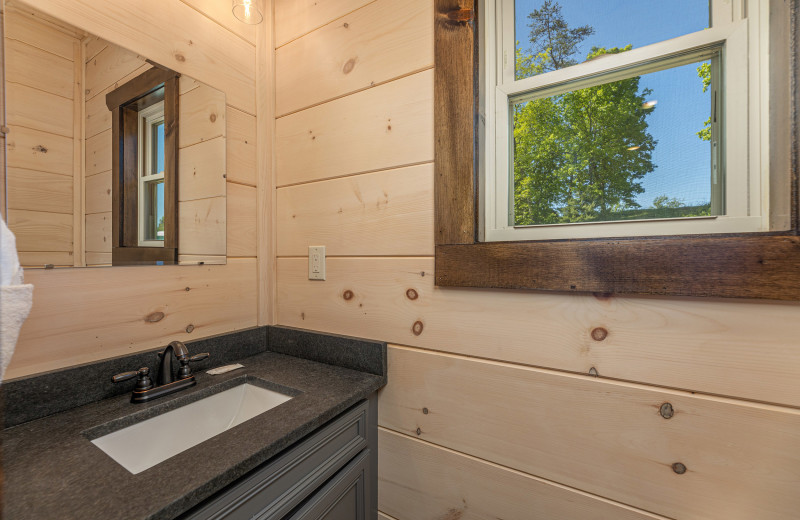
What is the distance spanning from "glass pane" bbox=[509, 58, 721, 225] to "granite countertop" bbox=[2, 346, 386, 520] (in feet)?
2.49

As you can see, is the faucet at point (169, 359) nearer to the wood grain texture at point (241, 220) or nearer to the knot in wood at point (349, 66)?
the wood grain texture at point (241, 220)

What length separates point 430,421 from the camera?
3.12 ft

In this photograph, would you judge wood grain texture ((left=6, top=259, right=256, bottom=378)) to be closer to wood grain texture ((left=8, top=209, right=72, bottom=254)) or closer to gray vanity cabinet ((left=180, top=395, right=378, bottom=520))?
wood grain texture ((left=8, top=209, right=72, bottom=254))

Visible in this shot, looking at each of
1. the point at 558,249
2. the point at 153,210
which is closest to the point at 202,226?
the point at 153,210

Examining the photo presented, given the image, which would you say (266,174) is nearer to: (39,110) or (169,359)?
(39,110)

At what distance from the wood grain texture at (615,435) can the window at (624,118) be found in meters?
0.37

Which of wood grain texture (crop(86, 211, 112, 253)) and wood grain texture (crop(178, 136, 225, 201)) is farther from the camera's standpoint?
wood grain texture (crop(178, 136, 225, 201))

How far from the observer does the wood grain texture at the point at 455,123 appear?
2.86ft

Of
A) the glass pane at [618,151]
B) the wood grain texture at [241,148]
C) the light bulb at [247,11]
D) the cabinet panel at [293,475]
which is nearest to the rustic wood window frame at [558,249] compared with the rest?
the glass pane at [618,151]

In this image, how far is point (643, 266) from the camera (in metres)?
0.68

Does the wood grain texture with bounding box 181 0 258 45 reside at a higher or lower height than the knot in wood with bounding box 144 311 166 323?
higher

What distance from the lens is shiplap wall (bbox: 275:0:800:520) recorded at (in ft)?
2.08

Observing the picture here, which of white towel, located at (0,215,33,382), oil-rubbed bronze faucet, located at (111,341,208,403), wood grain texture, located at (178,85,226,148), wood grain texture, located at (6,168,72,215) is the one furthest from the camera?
wood grain texture, located at (178,85,226,148)

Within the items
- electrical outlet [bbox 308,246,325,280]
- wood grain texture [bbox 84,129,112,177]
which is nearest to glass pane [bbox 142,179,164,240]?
wood grain texture [bbox 84,129,112,177]
